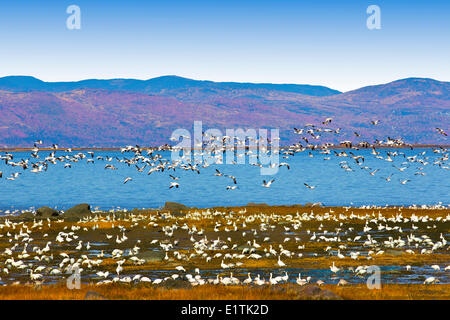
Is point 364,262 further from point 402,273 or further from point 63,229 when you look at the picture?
point 63,229

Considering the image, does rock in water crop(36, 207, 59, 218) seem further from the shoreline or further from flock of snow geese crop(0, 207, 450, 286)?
flock of snow geese crop(0, 207, 450, 286)

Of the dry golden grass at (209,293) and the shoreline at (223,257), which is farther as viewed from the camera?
the shoreline at (223,257)

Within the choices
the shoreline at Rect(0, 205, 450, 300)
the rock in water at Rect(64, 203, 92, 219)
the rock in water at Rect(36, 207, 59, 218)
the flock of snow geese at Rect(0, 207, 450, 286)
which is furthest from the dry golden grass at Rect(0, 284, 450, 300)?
the rock in water at Rect(36, 207, 59, 218)

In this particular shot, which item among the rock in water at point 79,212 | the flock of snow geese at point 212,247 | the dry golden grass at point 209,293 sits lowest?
the rock in water at point 79,212

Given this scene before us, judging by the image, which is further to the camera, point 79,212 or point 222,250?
point 79,212

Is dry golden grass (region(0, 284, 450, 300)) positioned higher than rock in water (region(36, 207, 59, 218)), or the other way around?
dry golden grass (region(0, 284, 450, 300))

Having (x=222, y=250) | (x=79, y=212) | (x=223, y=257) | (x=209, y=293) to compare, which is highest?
(x=209, y=293)

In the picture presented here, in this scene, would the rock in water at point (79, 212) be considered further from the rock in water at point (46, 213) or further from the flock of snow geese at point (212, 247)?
the flock of snow geese at point (212, 247)

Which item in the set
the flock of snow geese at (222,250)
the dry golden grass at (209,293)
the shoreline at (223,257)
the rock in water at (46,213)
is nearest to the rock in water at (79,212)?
the rock in water at (46,213)

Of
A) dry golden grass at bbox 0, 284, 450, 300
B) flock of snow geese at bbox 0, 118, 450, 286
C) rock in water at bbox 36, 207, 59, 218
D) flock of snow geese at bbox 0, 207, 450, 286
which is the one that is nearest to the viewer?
dry golden grass at bbox 0, 284, 450, 300

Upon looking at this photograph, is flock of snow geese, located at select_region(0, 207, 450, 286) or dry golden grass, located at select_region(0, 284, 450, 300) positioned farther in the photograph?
flock of snow geese, located at select_region(0, 207, 450, 286)

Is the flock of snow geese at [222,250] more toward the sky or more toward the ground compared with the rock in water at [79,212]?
more toward the sky

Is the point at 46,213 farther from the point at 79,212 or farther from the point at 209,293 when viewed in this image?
the point at 209,293

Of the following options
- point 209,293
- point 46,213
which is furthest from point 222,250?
point 46,213
